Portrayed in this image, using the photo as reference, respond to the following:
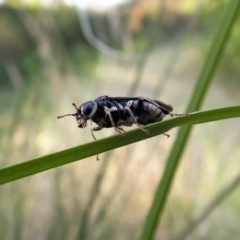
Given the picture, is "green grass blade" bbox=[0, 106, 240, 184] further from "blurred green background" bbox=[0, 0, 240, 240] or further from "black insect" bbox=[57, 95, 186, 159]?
"blurred green background" bbox=[0, 0, 240, 240]

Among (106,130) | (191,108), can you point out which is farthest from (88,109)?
(106,130)

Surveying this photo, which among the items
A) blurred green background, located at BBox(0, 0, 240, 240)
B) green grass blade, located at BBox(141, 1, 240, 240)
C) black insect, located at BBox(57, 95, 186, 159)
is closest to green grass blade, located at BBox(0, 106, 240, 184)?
green grass blade, located at BBox(141, 1, 240, 240)

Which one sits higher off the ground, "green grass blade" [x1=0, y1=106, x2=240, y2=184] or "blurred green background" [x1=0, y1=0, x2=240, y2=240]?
"blurred green background" [x1=0, y1=0, x2=240, y2=240]

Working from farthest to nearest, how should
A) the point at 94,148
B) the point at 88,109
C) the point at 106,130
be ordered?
1. the point at 106,130
2. the point at 88,109
3. the point at 94,148

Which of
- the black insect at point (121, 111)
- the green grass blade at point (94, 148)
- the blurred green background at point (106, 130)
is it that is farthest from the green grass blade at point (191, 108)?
the blurred green background at point (106, 130)

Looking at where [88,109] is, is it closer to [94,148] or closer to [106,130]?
[94,148]

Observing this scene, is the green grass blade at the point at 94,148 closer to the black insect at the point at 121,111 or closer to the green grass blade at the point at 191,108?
the green grass blade at the point at 191,108

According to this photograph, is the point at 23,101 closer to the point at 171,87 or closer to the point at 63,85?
the point at 63,85
